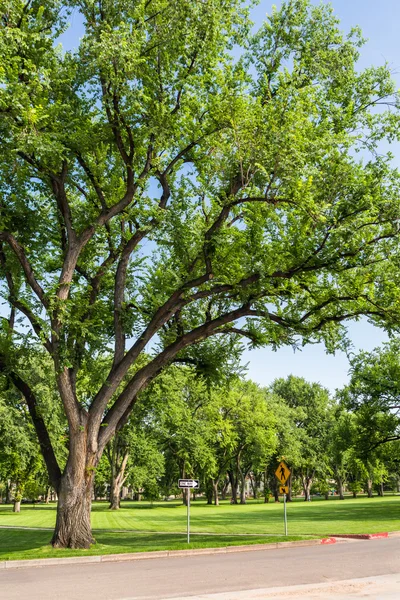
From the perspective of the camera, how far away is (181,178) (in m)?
17.8

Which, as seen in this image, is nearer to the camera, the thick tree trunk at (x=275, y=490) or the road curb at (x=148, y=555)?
the road curb at (x=148, y=555)

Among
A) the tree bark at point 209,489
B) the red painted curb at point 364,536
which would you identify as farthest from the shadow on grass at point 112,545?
the tree bark at point 209,489

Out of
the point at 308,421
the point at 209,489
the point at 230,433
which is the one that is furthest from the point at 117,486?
the point at 308,421

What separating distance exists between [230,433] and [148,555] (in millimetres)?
44312

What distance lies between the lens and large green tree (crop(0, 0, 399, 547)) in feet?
46.1

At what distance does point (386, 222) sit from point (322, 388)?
225ft

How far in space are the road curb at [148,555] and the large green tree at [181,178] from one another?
5.30ft

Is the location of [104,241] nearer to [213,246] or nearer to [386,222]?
[213,246]

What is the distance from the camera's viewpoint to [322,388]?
8131 cm

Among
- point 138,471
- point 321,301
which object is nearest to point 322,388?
point 138,471

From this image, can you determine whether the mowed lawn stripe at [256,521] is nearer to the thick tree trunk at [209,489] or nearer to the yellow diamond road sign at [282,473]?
the yellow diamond road sign at [282,473]

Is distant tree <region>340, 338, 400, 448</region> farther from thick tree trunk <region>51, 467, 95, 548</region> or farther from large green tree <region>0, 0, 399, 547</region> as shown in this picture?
thick tree trunk <region>51, 467, 95, 548</region>

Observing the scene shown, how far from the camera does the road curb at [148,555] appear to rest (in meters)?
12.8

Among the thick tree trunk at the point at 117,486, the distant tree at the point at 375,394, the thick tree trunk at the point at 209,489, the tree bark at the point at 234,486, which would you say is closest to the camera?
the distant tree at the point at 375,394
